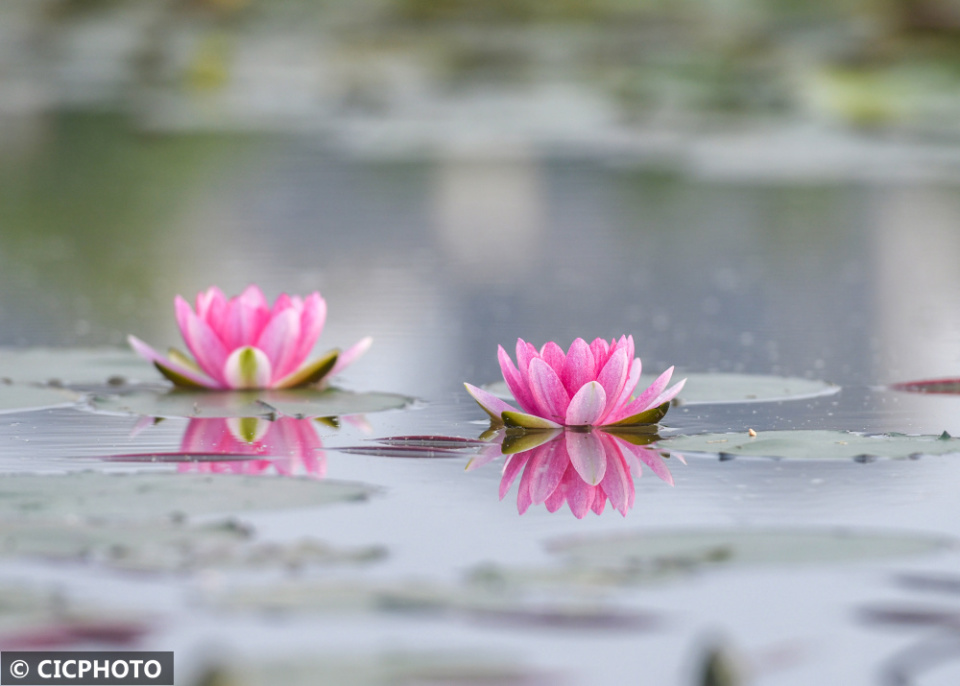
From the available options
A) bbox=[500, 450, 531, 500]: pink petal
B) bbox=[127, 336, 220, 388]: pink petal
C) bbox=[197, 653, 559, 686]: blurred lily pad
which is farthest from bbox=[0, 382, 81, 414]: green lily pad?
bbox=[197, 653, 559, 686]: blurred lily pad

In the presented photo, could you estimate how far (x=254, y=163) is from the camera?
754 centimetres

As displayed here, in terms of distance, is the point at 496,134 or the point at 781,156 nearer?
the point at 781,156

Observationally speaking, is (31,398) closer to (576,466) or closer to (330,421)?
(330,421)

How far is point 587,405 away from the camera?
1887 millimetres

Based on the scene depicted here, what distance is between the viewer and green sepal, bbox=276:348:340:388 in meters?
2.23

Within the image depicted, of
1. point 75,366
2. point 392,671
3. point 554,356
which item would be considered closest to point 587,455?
point 554,356

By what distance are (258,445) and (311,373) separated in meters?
0.44

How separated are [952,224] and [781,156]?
267cm

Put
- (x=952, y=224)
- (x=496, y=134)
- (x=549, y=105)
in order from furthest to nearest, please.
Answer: (x=549, y=105) → (x=496, y=134) → (x=952, y=224)

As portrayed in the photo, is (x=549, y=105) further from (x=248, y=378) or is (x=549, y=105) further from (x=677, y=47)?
(x=248, y=378)

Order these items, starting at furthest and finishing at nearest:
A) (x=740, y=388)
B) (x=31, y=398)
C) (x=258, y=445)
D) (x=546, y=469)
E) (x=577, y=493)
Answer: (x=740, y=388)
(x=31, y=398)
(x=258, y=445)
(x=546, y=469)
(x=577, y=493)

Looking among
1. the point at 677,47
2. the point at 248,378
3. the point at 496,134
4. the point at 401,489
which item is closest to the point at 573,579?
the point at 401,489

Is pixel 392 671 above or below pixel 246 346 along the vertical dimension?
below

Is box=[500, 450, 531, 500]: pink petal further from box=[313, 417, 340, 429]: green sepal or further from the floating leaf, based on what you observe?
the floating leaf
